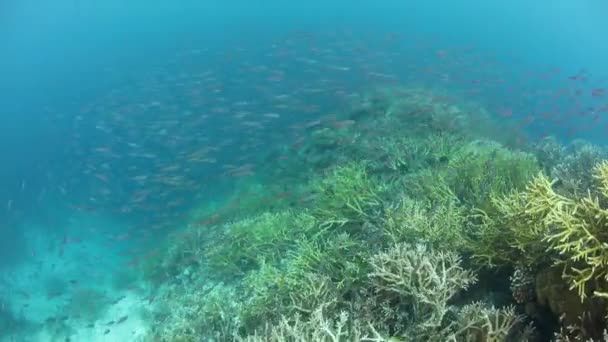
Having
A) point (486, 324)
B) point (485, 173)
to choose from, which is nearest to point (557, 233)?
point (486, 324)

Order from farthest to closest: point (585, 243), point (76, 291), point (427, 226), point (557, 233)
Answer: point (76, 291) → point (427, 226) → point (557, 233) → point (585, 243)

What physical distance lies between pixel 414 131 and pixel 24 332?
11.7 m

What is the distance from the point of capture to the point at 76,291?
1248 cm

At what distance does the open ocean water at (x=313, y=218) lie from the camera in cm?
404

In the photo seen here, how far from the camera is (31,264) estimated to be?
14969mm

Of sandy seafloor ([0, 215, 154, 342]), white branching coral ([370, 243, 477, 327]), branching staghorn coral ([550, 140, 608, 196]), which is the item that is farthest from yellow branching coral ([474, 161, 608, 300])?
sandy seafloor ([0, 215, 154, 342])

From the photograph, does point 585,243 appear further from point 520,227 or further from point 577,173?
point 577,173

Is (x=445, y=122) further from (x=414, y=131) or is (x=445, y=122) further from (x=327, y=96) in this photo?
(x=327, y=96)

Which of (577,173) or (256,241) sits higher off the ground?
(577,173)

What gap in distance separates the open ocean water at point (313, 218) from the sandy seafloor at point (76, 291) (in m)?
0.06


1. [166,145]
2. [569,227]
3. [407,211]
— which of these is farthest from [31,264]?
[569,227]

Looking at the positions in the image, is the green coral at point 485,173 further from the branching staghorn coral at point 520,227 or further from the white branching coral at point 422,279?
the white branching coral at point 422,279

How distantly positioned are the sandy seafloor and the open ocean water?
6 centimetres

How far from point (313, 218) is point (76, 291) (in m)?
8.12
